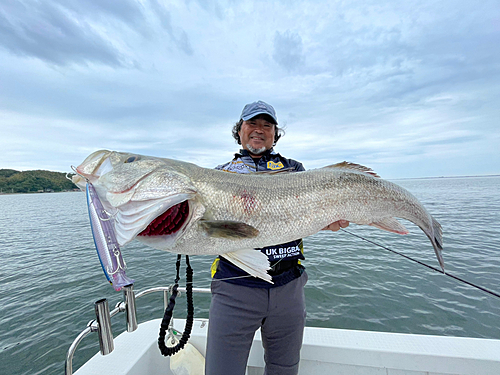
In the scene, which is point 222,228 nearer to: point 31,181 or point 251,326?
point 251,326

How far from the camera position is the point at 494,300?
6082 millimetres

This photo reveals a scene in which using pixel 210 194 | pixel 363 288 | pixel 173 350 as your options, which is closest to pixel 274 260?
pixel 210 194

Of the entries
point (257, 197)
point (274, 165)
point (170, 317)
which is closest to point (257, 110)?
point (274, 165)

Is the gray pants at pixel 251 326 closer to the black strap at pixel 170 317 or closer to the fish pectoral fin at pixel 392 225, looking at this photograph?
the black strap at pixel 170 317

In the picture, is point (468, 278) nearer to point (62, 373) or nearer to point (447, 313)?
point (447, 313)

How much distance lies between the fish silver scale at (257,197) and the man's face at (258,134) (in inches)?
31.8

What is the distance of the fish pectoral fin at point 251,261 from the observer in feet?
6.95

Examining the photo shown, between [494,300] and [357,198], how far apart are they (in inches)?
268

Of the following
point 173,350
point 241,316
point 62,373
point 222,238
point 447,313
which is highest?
point 222,238

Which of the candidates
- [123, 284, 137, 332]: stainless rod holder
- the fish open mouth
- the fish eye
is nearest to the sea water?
[123, 284, 137, 332]: stainless rod holder

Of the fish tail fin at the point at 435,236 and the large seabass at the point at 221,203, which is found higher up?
the large seabass at the point at 221,203

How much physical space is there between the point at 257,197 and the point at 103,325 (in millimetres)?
1772

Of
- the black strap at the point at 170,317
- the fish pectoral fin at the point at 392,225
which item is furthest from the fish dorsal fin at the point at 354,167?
the black strap at the point at 170,317

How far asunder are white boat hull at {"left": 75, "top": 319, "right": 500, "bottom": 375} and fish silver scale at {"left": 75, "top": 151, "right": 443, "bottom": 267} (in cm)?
157
